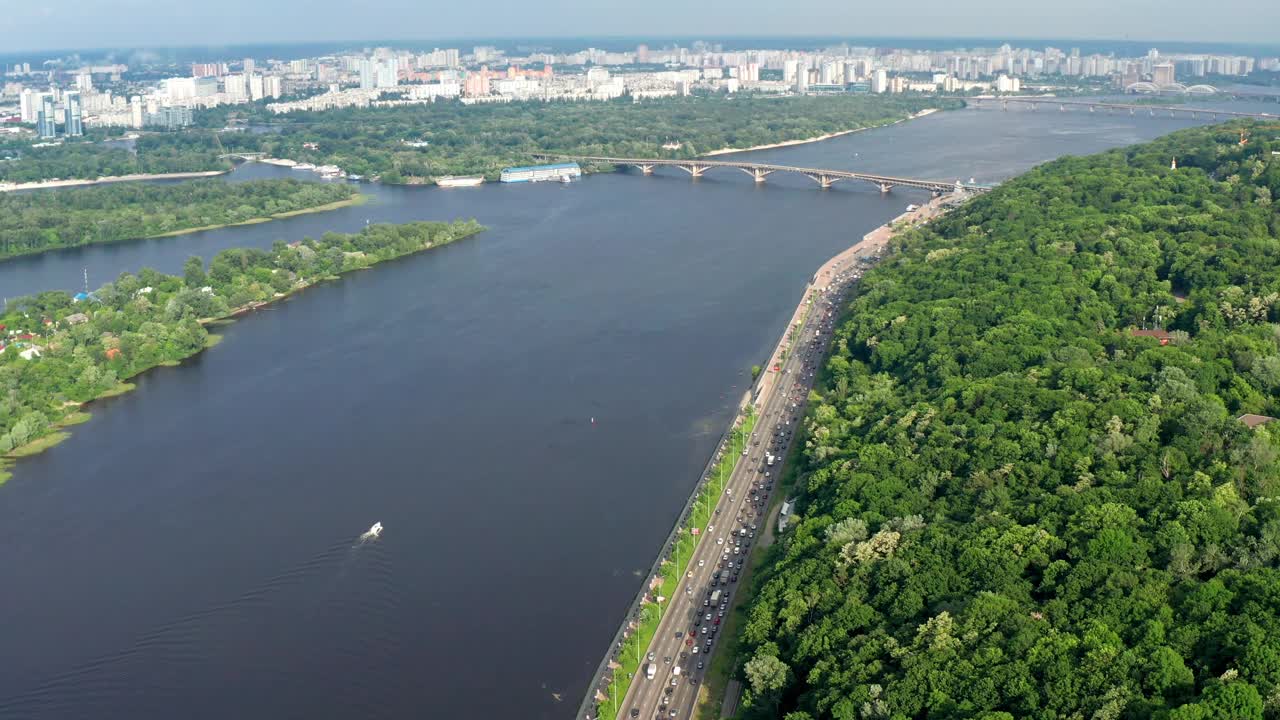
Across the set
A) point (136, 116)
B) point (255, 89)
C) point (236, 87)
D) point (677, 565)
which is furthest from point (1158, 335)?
point (236, 87)

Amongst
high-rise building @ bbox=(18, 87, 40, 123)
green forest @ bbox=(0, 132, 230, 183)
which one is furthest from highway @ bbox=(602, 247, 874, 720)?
high-rise building @ bbox=(18, 87, 40, 123)

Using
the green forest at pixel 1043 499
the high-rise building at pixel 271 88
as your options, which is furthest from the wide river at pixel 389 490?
the high-rise building at pixel 271 88

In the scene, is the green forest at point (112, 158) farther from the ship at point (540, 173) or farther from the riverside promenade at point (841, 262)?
the riverside promenade at point (841, 262)

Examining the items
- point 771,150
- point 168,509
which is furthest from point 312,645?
point 771,150

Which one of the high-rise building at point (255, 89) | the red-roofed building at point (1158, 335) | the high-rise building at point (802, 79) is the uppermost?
the high-rise building at point (802, 79)

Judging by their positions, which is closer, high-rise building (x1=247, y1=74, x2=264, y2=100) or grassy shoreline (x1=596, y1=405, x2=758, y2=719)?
grassy shoreline (x1=596, y1=405, x2=758, y2=719)

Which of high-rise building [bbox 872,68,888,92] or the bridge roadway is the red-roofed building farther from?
high-rise building [bbox 872,68,888,92]
